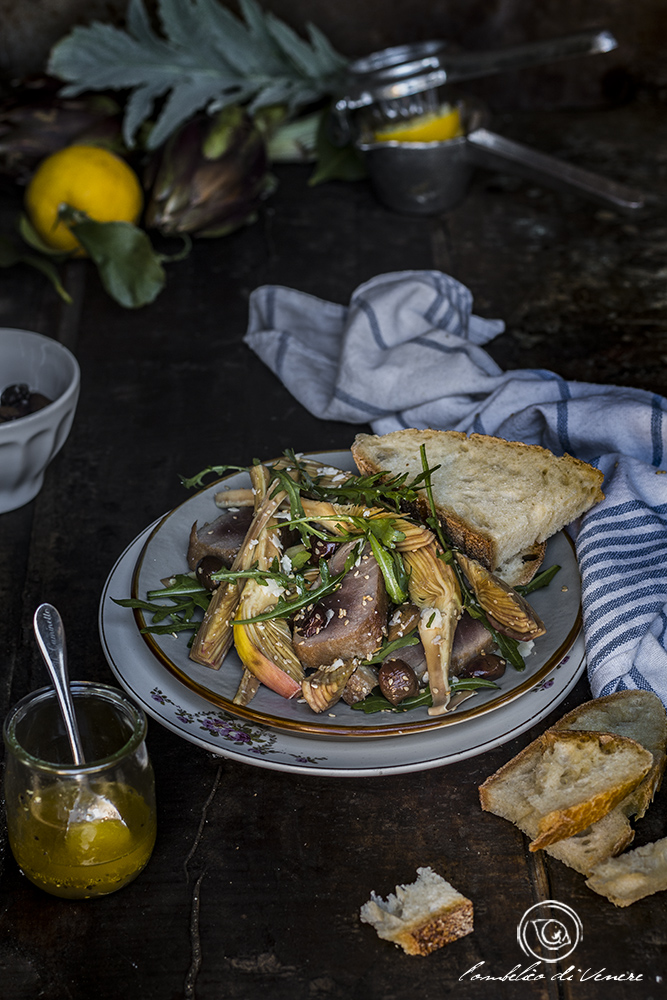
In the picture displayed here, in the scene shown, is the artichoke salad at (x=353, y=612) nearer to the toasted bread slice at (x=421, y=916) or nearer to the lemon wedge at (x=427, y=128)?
the toasted bread slice at (x=421, y=916)

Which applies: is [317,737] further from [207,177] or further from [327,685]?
[207,177]

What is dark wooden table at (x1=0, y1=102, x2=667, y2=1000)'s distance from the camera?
37.4 inches

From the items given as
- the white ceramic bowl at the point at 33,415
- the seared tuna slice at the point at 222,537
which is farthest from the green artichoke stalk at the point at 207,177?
the seared tuna slice at the point at 222,537

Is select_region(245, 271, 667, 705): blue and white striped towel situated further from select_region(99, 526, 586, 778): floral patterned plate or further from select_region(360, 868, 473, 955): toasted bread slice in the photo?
select_region(360, 868, 473, 955): toasted bread slice

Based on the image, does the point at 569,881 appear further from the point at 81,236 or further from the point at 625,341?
the point at 81,236

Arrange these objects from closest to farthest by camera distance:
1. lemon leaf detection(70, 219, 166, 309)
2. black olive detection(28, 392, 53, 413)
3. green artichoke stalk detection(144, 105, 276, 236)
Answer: black olive detection(28, 392, 53, 413)
lemon leaf detection(70, 219, 166, 309)
green artichoke stalk detection(144, 105, 276, 236)

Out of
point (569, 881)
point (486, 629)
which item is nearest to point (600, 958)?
point (569, 881)

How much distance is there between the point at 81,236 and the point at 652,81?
190cm

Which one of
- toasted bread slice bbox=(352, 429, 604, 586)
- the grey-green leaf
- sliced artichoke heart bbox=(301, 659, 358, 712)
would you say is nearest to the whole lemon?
the grey-green leaf

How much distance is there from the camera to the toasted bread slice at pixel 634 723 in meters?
1.07

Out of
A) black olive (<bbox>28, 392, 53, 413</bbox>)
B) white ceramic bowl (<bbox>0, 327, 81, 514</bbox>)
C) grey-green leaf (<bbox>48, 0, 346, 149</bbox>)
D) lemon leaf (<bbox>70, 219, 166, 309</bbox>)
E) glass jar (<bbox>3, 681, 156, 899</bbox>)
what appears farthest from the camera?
grey-green leaf (<bbox>48, 0, 346, 149</bbox>)

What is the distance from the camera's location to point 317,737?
1052 mm

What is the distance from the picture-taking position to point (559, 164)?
2.20 m

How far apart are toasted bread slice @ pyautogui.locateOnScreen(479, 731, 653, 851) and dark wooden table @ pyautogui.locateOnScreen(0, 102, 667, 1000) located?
4cm
